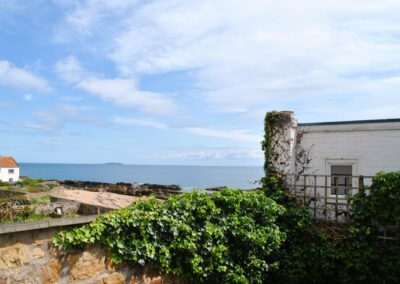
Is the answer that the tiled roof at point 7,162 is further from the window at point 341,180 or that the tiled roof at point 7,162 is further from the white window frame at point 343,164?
the window at point 341,180

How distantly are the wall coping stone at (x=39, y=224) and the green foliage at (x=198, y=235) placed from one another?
0.35 feet

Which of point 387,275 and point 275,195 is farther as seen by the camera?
point 275,195

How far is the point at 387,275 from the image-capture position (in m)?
7.92

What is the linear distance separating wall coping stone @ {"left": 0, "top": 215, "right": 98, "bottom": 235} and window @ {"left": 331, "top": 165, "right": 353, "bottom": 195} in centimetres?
655

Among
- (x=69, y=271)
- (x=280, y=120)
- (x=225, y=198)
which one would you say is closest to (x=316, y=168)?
(x=280, y=120)

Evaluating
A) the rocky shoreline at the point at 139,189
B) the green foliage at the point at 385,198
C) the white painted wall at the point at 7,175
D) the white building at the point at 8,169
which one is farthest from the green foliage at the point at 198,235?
the white building at the point at 8,169

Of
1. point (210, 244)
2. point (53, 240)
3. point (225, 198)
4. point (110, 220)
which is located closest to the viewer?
point (53, 240)

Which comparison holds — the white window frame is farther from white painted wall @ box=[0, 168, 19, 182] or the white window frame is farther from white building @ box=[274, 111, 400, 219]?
white painted wall @ box=[0, 168, 19, 182]

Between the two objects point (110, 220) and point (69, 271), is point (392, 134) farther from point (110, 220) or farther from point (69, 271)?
point (69, 271)

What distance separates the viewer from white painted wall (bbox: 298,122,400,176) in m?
9.80

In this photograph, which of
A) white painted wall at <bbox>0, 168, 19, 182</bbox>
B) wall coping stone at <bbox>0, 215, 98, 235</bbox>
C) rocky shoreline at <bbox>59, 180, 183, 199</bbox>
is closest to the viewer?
wall coping stone at <bbox>0, 215, 98, 235</bbox>

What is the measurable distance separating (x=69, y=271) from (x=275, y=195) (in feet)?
19.4

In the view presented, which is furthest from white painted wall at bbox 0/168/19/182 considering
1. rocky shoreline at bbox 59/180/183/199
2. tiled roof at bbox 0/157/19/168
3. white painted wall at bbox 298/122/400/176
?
white painted wall at bbox 298/122/400/176

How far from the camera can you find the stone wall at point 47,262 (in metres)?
4.25
